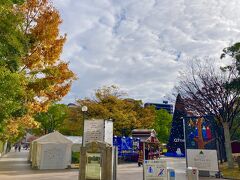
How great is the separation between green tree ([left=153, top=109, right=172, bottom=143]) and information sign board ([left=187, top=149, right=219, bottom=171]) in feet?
116


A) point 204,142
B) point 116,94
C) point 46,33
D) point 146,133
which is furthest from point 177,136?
point 46,33

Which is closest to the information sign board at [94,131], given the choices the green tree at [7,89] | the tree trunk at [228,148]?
the green tree at [7,89]

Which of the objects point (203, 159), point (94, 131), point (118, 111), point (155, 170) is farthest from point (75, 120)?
point (155, 170)

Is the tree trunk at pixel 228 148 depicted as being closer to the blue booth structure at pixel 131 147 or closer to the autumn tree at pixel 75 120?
the blue booth structure at pixel 131 147

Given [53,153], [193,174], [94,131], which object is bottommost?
[193,174]

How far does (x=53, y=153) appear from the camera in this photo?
2172cm

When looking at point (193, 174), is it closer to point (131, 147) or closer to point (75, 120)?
point (131, 147)

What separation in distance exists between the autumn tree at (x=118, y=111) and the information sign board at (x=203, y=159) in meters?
18.0

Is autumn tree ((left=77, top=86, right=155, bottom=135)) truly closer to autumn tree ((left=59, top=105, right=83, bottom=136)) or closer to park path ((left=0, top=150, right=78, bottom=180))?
autumn tree ((left=59, top=105, right=83, bottom=136))

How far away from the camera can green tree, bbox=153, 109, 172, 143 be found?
5194cm

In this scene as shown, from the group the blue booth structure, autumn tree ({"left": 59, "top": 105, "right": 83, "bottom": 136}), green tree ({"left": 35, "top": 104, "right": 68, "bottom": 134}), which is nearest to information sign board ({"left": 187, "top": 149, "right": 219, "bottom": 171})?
the blue booth structure

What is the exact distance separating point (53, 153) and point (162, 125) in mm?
34465

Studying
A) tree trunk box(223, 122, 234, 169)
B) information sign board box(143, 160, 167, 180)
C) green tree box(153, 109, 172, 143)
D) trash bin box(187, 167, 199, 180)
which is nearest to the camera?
information sign board box(143, 160, 167, 180)

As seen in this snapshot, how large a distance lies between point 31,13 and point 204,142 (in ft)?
40.1
